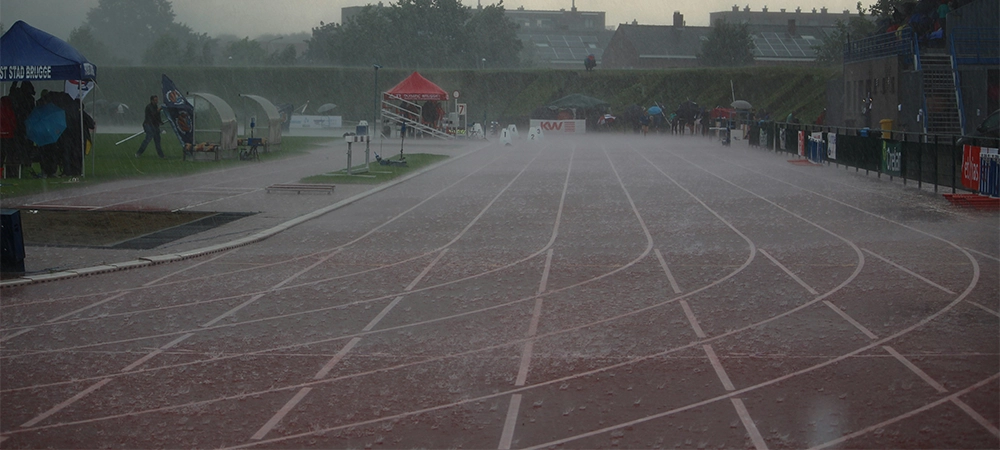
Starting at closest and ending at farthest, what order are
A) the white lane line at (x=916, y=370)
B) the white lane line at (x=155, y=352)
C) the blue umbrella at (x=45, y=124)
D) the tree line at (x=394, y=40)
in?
the white lane line at (x=916, y=370), the white lane line at (x=155, y=352), the blue umbrella at (x=45, y=124), the tree line at (x=394, y=40)

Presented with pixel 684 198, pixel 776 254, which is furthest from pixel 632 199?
pixel 776 254

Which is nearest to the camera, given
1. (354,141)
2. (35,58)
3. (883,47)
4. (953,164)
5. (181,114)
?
(953,164)

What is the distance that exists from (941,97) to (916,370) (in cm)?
3363

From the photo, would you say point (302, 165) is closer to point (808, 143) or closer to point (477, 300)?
point (808, 143)

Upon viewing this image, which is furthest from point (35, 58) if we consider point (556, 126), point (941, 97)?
point (556, 126)

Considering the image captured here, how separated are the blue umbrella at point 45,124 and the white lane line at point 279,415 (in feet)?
67.3

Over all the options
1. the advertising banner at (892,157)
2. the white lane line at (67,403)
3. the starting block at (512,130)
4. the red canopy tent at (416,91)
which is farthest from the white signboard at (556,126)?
the white lane line at (67,403)

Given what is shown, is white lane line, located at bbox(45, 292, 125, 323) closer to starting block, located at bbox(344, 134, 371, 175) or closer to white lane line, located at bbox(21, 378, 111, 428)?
white lane line, located at bbox(21, 378, 111, 428)

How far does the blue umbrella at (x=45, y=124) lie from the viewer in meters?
24.9

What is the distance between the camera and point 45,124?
82.0 feet

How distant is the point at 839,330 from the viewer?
9.17 metres

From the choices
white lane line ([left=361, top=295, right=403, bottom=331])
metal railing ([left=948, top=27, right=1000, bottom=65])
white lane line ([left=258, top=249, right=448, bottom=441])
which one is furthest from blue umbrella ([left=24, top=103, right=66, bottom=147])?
metal railing ([left=948, top=27, right=1000, bottom=65])

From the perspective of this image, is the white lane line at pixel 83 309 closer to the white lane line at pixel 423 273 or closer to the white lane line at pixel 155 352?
the white lane line at pixel 155 352

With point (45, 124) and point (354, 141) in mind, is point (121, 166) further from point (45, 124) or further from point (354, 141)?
point (354, 141)
